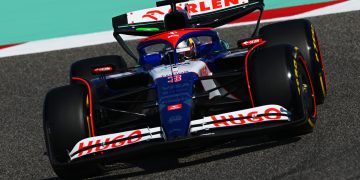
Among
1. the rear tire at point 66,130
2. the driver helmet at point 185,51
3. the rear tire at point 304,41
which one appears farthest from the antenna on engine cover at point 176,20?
the rear tire at point 66,130

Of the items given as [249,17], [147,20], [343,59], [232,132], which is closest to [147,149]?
[232,132]

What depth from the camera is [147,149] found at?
23.9 ft

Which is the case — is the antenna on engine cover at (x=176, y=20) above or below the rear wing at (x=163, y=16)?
above

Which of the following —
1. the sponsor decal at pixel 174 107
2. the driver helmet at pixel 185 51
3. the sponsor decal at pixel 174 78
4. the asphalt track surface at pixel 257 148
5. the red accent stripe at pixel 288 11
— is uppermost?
the sponsor decal at pixel 174 78

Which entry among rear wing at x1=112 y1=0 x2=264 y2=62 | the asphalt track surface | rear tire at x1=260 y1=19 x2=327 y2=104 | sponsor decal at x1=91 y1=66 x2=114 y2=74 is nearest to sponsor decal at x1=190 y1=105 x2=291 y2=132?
the asphalt track surface

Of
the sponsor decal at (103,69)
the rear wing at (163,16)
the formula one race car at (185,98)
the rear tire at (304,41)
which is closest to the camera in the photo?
the formula one race car at (185,98)

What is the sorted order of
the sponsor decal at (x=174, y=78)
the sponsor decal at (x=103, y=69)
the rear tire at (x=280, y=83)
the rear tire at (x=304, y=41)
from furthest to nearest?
the rear tire at (x=304, y=41) → the sponsor decal at (x=103, y=69) → the sponsor decal at (x=174, y=78) → the rear tire at (x=280, y=83)

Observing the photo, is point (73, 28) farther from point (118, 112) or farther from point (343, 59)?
point (118, 112)

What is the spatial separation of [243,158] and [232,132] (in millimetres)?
543

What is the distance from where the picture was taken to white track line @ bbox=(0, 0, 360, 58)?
14.5 metres

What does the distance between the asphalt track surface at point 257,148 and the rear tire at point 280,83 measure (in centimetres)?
28

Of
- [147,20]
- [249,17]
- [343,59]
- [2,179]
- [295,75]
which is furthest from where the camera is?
[249,17]

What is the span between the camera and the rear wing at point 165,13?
1027 cm

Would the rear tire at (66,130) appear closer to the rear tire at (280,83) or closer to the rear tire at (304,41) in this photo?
the rear tire at (280,83)
